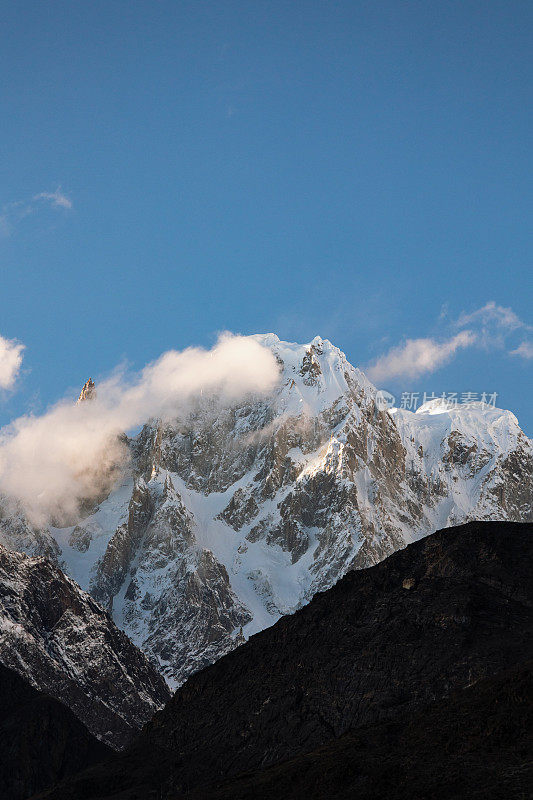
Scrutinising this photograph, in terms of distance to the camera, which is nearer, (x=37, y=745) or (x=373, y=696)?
(x=373, y=696)

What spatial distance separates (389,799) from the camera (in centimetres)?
7550

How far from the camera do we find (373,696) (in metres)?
106

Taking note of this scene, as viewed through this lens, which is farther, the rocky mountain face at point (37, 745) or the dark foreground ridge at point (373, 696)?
the rocky mountain face at point (37, 745)

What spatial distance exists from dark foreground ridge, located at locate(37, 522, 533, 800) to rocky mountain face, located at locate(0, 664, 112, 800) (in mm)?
32985

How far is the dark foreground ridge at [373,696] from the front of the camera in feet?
270

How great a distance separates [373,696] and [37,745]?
72.1 m

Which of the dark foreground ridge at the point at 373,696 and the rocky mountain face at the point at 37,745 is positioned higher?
the rocky mountain face at the point at 37,745

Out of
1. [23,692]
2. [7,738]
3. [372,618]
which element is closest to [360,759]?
[372,618]

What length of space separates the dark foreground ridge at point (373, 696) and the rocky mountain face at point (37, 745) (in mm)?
32985

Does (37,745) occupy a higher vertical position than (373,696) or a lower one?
higher

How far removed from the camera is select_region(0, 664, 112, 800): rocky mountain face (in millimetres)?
154875

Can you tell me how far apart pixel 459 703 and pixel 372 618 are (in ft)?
96.3

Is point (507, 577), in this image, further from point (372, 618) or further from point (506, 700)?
point (506, 700)

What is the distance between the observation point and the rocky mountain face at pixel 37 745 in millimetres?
154875
